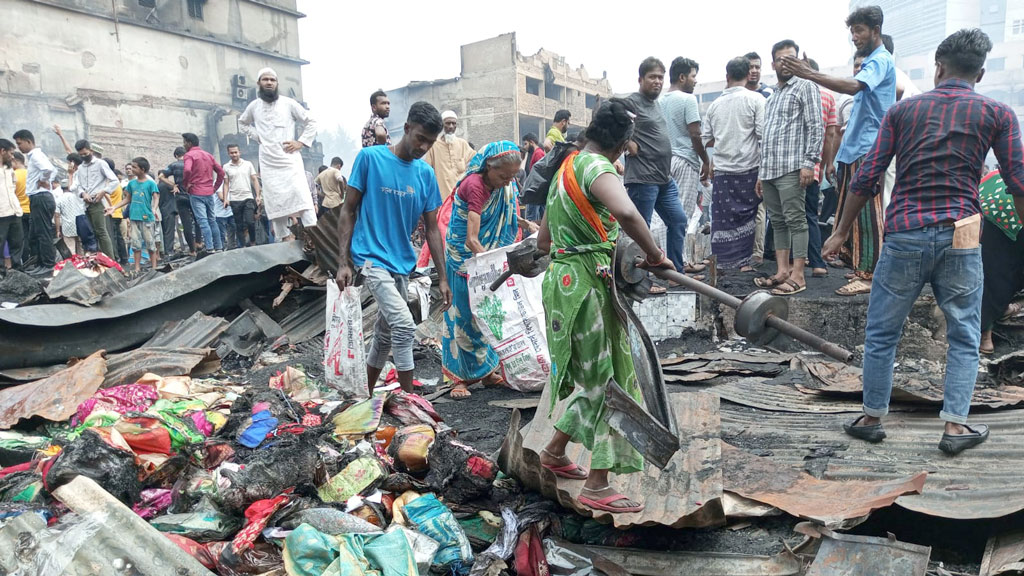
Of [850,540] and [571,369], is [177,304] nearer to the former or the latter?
[571,369]

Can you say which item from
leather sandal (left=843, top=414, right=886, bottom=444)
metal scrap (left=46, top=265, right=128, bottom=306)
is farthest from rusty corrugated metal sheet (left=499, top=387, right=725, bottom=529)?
metal scrap (left=46, top=265, right=128, bottom=306)

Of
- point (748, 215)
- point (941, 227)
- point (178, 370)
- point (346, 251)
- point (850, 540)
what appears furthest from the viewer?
point (748, 215)

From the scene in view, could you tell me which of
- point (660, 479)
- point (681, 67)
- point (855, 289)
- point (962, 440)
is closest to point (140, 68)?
point (681, 67)

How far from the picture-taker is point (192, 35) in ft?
90.2

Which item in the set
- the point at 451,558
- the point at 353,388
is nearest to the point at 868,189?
the point at 451,558

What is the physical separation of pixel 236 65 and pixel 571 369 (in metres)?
31.1

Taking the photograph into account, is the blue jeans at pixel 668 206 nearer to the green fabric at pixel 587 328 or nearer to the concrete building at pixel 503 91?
the green fabric at pixel 587 328

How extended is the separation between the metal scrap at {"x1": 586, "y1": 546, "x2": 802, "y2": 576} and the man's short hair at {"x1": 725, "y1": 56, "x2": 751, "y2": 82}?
17.7ft

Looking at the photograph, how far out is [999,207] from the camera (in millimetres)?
4562

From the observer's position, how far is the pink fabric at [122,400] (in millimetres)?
4145

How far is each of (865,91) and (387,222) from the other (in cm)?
375

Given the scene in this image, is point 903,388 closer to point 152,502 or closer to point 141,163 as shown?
point 152,502

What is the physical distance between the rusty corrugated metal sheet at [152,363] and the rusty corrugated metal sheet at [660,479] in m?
3.35

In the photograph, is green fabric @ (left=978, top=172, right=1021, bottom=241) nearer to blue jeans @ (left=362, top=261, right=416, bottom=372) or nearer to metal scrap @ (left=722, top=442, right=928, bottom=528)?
metal scrap @ (left=722, top=442, right=928, bottom=528)
